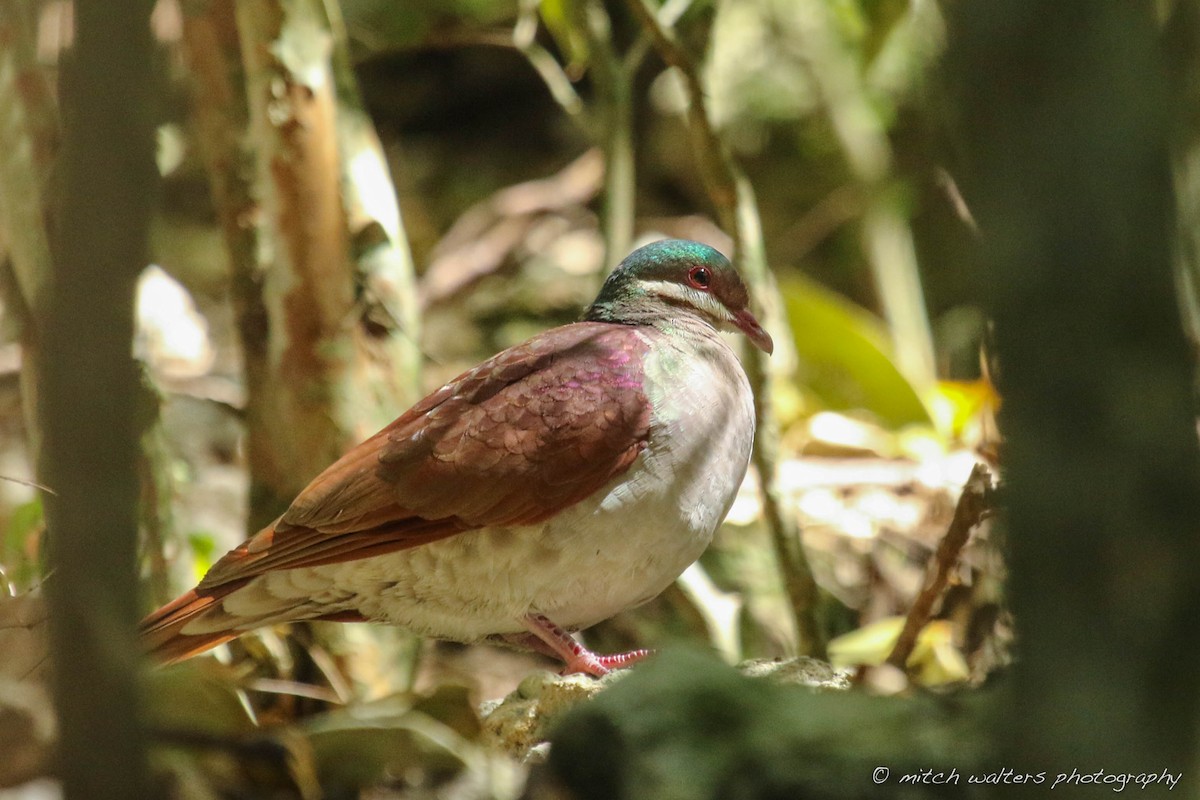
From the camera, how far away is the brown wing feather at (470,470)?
3363 mm

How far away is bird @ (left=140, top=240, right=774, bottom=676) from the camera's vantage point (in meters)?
3.38

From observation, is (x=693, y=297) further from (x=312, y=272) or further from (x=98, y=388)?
(x=98, y=388)

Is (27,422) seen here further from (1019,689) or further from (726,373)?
(1019,689)

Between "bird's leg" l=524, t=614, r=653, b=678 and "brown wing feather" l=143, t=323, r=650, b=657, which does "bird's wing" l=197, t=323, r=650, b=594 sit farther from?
"bird's leg" l=524, t=614, r=653, b=678

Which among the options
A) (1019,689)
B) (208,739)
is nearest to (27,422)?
(208,739)

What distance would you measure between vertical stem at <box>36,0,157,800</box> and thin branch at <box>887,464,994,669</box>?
7.03ft

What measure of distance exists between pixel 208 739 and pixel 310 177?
2.77 m

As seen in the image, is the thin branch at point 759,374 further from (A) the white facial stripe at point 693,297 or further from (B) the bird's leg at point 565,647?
(B) the bird's leg at point 565,647

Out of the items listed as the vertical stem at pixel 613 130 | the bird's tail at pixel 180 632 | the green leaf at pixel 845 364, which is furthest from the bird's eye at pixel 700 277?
the green leaf at pixel 845 364

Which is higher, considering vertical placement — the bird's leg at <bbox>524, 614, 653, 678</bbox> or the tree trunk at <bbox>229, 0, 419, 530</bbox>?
the tree trunk at <bbox>229, 0, 419, 530</bbox>

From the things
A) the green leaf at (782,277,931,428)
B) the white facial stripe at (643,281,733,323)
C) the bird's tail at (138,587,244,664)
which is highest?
the white facial stripe at (643,281,733,323)

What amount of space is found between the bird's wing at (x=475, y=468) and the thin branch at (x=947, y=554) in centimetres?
84

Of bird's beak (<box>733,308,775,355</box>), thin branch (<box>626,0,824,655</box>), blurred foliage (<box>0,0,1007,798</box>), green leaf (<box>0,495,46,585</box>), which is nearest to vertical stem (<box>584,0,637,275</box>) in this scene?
blurred foliage (<box>0,0,1007,798</box>)

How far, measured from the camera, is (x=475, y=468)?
338 cm
